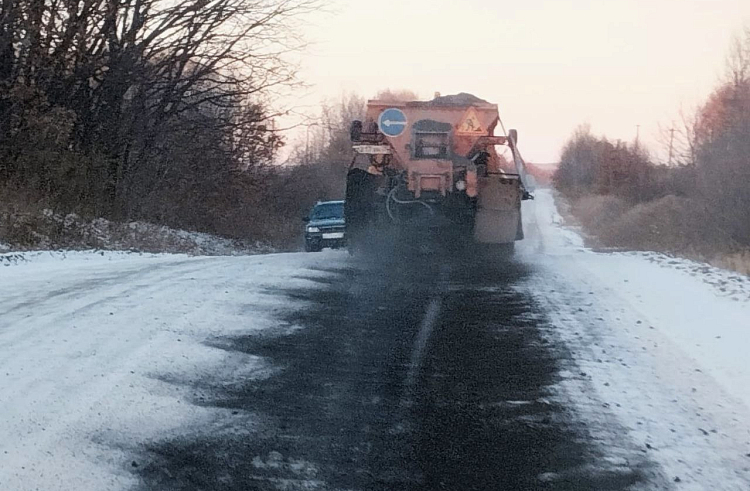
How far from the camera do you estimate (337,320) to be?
973cm

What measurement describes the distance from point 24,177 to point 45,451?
1720 cm

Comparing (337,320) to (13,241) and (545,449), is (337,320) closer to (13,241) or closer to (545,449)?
(545,449)

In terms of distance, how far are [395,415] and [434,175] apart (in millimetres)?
10812

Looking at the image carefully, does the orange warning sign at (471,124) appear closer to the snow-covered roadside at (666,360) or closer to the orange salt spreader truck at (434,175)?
the orange salt spreader truck at (434,175)

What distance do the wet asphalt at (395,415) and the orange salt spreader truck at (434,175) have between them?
6.78m

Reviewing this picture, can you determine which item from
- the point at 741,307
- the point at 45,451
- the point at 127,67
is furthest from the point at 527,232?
the point at 45,451

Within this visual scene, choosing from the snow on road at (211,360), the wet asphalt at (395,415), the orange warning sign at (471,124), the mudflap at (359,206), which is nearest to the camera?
the wet asphalt at (395,415)

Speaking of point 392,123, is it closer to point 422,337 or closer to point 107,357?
point 422,337

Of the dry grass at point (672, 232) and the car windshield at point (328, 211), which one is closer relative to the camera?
the dry grass at point (672, 232)

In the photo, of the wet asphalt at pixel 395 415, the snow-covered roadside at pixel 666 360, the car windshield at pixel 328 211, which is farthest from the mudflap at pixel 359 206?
the car windshield at pixel 328 211

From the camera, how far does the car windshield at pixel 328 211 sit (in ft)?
94.0

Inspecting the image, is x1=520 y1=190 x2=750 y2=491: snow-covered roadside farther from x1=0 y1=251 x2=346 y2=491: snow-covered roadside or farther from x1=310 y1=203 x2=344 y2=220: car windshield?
x1=310 y1=203 x2=344 y2=220: car windshield

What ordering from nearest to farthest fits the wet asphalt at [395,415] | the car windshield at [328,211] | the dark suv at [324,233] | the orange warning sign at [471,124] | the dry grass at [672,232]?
1. the wet asphalt at [395,415]
2. the orange warning sign at [471,124]
3. the dry grass at [672,232]
4. the dark suv at [324,233]
5. the car windshield at [328,211]

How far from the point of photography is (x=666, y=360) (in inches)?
306
